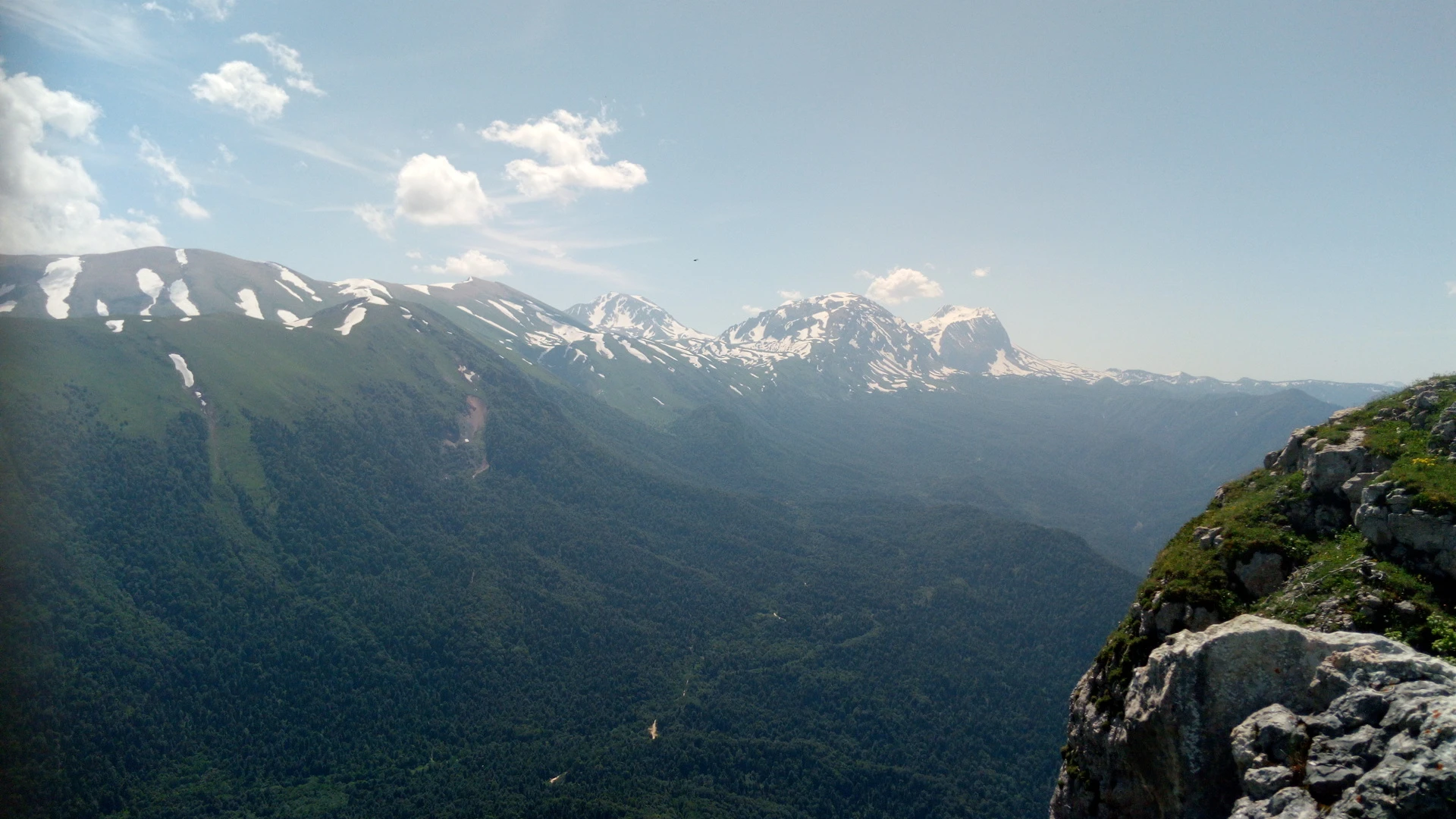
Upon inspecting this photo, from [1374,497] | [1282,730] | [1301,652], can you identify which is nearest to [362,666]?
[1282,730]

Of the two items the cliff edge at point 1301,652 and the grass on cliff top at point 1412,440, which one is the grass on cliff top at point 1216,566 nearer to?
A: the cliff edge at point 1301,652

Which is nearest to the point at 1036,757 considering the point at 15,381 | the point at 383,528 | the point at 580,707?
the point at 580,707

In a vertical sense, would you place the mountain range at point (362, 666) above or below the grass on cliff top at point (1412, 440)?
below

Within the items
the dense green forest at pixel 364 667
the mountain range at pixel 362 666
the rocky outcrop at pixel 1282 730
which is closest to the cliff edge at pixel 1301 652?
the rocky outcrop at pixel 1282 730

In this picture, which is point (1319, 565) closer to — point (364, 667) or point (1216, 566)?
point (1216, 566)

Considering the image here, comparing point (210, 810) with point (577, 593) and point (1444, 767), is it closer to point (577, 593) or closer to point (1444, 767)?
point (577, 593)

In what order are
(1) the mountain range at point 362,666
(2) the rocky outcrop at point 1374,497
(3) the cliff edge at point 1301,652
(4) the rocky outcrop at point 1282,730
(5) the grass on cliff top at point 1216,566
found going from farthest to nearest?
(1) the mountain range at point 362,666, (5) the grass on cliff top at point 1216,566, (2) the rocky outcrop at point 1374,497, (3) the cliff edge at point 1301,652, (4) the rocky outcrop at point 1282,730
